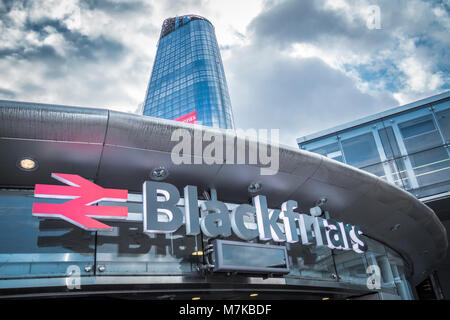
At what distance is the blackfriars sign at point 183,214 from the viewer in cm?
717

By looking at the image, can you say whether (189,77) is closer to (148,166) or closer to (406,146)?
(406,146)

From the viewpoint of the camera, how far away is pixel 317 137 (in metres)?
28.4

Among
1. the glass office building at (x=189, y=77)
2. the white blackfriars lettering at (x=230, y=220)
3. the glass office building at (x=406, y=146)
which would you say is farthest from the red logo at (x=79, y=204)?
the glass office building at (x=189, y=77)

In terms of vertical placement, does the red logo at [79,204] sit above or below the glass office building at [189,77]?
below

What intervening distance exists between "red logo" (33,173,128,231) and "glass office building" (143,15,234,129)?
110371 mm

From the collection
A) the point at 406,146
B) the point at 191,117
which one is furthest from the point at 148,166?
the point at 191,117

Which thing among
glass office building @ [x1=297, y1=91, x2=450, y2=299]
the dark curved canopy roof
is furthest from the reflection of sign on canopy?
the dark curved canopy roof

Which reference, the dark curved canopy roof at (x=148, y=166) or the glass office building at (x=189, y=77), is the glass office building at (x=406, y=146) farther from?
the glass office building at (x=189, y=77)

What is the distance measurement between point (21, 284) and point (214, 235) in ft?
12.2

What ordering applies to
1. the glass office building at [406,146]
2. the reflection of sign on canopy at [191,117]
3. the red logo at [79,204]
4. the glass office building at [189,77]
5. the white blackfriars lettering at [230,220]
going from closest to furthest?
the red logo at [79,204]
the white blackfriars lettering at [230,220]
the glass office building at [406,146]
the reflection of sign on canopy at [191,117]
the glass office building at [189,77]

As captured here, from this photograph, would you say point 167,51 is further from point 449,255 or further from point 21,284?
point 21,284

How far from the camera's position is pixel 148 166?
27.1ft

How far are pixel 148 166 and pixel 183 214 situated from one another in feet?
4.25
